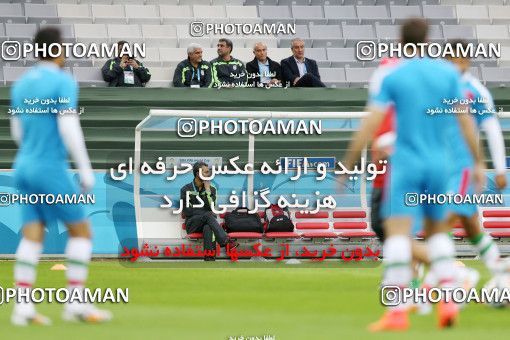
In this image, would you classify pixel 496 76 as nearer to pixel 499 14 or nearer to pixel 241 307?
pixel 499 14

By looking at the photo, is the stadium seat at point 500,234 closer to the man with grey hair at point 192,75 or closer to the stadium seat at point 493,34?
the man with grey hair at point 192,75

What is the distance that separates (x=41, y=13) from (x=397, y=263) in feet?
50.6

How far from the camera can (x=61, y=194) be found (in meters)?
8.44

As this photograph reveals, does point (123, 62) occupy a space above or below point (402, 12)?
below

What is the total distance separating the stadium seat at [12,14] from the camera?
22062 millimetres

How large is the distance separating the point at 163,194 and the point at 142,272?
3383 millimetres

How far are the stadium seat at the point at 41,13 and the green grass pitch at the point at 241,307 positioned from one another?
22.3ft

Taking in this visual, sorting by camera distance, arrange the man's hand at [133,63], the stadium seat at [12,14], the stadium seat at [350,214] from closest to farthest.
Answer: the stadium seat at [350,214] → the man's hand at [133,63] → the stadium seat at [12,14]

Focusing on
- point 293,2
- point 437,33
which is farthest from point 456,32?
point 293,2

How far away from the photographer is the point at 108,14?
22.8 m

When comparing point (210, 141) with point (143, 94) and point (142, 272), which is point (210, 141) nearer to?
point (143, 94)

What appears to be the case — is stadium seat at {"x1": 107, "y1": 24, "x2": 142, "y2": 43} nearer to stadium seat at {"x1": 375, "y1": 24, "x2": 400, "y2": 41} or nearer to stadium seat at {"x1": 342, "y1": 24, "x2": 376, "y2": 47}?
stadium seat at {"x1": 342, "y1": 24, "x2": 376, "y2": 47}

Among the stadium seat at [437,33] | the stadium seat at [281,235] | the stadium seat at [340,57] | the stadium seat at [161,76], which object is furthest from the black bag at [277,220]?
the stadium seat at [437,33]

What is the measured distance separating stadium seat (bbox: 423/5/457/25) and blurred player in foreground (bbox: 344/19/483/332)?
16.6 meters
